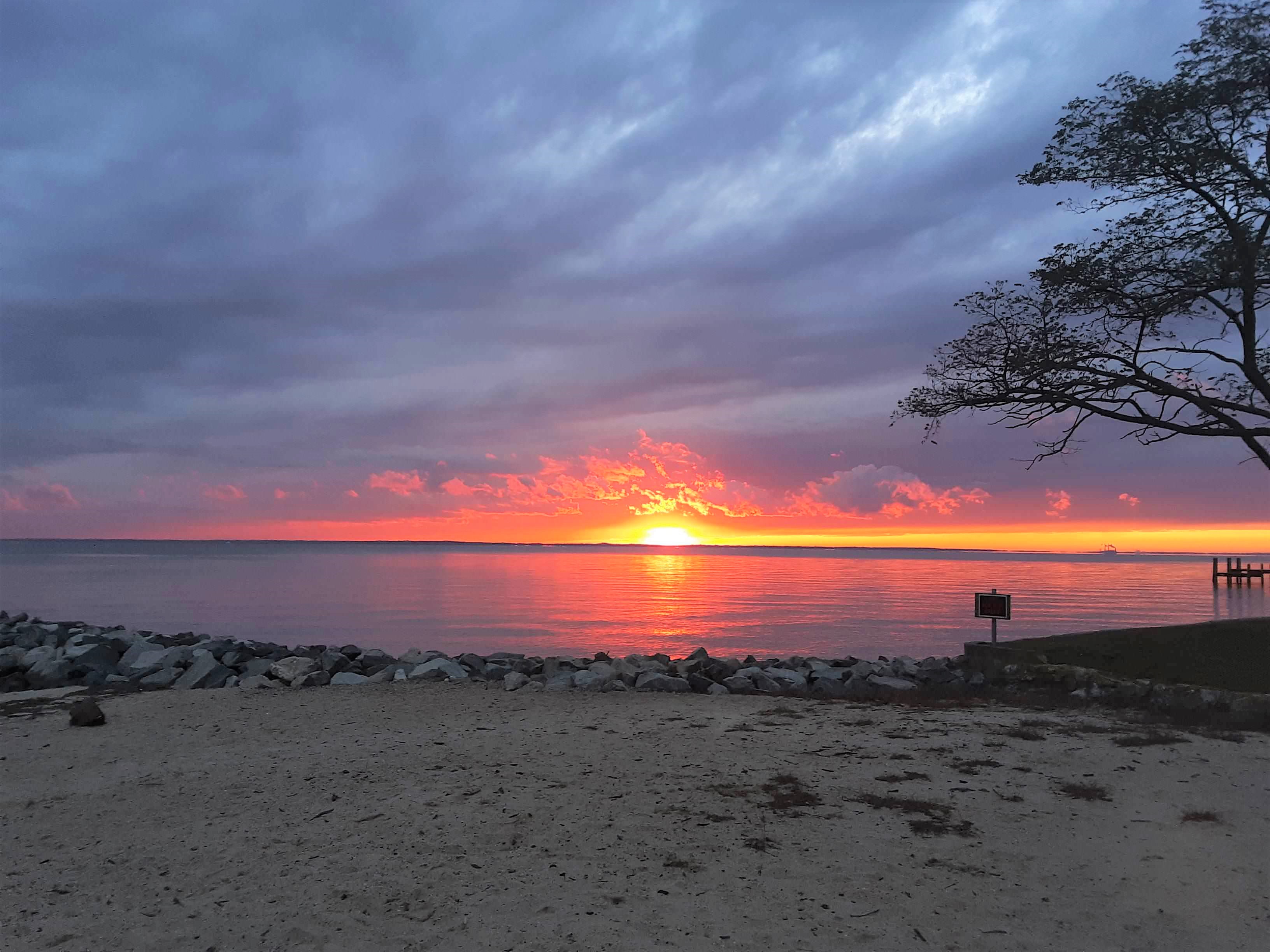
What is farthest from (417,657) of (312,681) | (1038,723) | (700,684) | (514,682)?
(1038,723)

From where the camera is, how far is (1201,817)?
5871 mm

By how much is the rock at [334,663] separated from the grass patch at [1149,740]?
11.5m

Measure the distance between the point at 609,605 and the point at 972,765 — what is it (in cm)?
3315

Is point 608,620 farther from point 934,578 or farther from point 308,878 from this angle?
point 934,578

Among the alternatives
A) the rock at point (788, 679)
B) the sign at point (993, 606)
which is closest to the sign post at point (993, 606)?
the sign at point (993, 606)

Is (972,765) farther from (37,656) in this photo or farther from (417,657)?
(37,656)

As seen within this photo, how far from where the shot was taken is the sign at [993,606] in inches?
551

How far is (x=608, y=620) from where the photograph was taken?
107 feet

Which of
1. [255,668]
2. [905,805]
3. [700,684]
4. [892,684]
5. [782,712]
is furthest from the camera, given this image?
[255,668]

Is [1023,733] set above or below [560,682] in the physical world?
above

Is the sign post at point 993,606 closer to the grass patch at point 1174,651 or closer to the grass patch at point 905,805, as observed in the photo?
the grass patch at point 1174,651

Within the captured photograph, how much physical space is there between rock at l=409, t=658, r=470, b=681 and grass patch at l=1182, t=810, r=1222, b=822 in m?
10.2

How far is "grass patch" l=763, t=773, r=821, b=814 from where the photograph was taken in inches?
242

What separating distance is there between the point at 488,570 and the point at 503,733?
7384 cm
